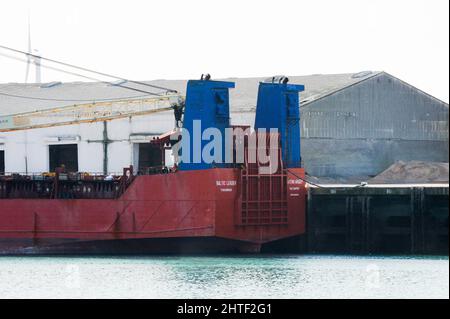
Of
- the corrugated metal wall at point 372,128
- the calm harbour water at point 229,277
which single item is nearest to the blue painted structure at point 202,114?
the calm harbour water at point 229,277

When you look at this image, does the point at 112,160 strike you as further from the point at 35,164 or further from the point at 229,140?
the point at 229,140

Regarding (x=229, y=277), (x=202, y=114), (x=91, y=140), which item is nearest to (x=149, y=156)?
(x=91, y=140)

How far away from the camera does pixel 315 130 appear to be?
55.5 metres

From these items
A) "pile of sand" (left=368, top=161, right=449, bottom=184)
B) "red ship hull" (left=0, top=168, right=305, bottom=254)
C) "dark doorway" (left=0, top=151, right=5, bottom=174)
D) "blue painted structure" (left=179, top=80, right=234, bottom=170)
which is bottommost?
"red ship hull" (left=0, top=168, right=305, bottom=254)

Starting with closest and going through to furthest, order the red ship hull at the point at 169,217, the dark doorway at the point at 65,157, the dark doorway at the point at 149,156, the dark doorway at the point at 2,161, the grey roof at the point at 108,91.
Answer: the red ship hull at the point at 169,217
the dark doorway at the point at 149,156
the grey roof at the point at 108,91
the dark doorway at the point at 65,157
the dark doorway at the point at 2,161

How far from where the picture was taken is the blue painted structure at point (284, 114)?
4750 centimetres

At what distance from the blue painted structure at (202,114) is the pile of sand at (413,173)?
11.1 m

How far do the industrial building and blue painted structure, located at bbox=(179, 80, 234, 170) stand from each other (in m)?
6.65

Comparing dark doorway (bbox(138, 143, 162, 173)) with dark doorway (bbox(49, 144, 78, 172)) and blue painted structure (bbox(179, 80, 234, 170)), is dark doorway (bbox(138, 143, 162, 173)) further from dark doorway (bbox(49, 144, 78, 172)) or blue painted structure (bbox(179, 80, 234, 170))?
blue painted structure (bbox(179, 80, 234, 170))

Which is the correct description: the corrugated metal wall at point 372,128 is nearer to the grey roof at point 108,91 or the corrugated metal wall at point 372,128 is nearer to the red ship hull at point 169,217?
the grey roof at point 108,91

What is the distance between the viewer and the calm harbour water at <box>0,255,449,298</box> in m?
36.2

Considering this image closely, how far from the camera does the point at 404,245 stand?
45656mm

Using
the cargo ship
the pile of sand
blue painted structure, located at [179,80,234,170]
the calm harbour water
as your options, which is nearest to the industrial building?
the pile of sand
